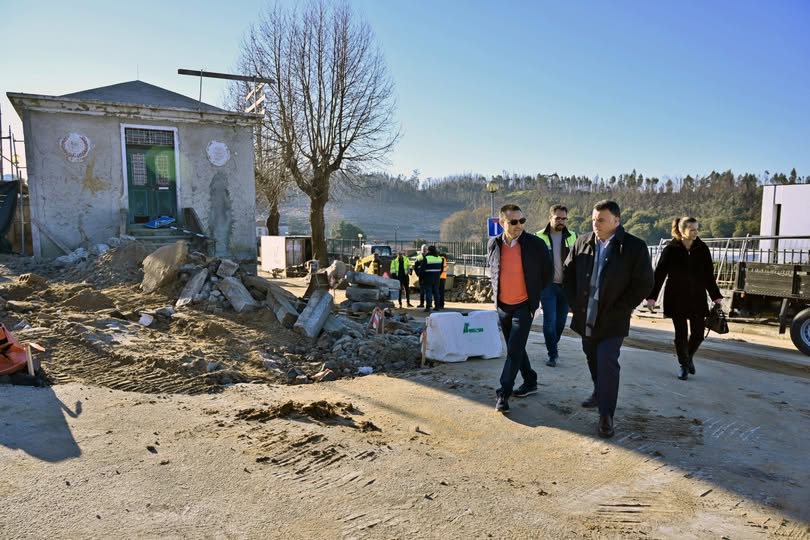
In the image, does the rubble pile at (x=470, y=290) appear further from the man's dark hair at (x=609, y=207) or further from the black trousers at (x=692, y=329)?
the man's dark hair at (x=609, y=207)

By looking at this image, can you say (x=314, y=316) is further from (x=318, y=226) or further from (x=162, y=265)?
(x=318, y=226)

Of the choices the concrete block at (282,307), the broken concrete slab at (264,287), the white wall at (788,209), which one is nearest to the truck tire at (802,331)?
the concrete block at (282,307)

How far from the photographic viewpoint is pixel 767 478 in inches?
142

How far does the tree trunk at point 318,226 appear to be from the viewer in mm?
24719

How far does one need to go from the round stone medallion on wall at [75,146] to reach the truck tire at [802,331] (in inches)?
673

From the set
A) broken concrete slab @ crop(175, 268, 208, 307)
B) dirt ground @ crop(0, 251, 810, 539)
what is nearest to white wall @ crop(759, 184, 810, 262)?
dirt ground @ crop(0, 251, 810, 539)

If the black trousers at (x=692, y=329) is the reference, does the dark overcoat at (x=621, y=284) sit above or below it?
above

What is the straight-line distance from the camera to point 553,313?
20.8ft

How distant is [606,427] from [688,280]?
2.63 metres

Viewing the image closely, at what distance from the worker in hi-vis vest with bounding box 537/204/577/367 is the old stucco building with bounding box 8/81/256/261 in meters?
12.9

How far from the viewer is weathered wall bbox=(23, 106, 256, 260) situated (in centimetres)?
1534

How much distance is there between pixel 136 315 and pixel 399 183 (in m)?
95.6

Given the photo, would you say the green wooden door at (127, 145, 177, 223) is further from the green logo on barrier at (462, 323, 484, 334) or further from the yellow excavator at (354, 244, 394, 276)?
the green logo on barrier at (462, 323, 484, 334)

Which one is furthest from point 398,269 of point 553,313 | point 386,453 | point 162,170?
point 386,453
